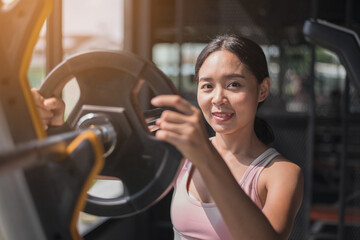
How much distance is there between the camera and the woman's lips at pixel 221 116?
39.1 inches

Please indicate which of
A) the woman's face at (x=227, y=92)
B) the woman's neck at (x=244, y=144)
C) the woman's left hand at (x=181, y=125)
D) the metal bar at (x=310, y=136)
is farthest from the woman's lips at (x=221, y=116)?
the metal bar at (x=310, y=136)

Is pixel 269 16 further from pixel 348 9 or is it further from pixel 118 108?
pixel 118 108

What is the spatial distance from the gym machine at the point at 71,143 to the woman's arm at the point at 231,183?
0.20 ft

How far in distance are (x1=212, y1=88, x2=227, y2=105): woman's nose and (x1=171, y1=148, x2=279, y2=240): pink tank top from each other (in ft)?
0.64

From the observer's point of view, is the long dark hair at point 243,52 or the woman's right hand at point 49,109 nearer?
the woman's right hand at point 49,109

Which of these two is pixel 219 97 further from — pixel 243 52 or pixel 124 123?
pixel 124 123

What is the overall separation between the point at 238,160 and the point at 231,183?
43 cm

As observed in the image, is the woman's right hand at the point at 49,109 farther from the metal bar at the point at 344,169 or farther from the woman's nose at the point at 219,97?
the metal bar at the point at 344,169

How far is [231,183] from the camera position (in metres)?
0.70

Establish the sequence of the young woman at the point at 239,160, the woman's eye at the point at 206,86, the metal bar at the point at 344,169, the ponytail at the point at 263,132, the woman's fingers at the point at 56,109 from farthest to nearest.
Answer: the metal bar at the point at 344,169
the ponytail at the point at 263,132
the woman's eye at the point at 206,86
the young woman at the point at 239,160
the woman's fingers at the point at 56,109

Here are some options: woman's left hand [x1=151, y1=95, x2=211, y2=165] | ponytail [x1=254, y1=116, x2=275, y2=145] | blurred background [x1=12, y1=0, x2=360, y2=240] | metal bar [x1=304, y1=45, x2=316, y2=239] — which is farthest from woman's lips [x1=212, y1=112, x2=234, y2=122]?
metal bar [x1=304, y1=45, x2=316, y2=239]

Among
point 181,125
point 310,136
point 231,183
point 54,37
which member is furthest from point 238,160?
point 310,136

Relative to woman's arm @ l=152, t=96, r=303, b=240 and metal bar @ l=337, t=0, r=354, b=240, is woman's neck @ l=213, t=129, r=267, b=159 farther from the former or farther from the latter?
metal bar @ l=337, t=0, r=354, b=240

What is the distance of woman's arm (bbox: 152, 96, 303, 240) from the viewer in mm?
588
